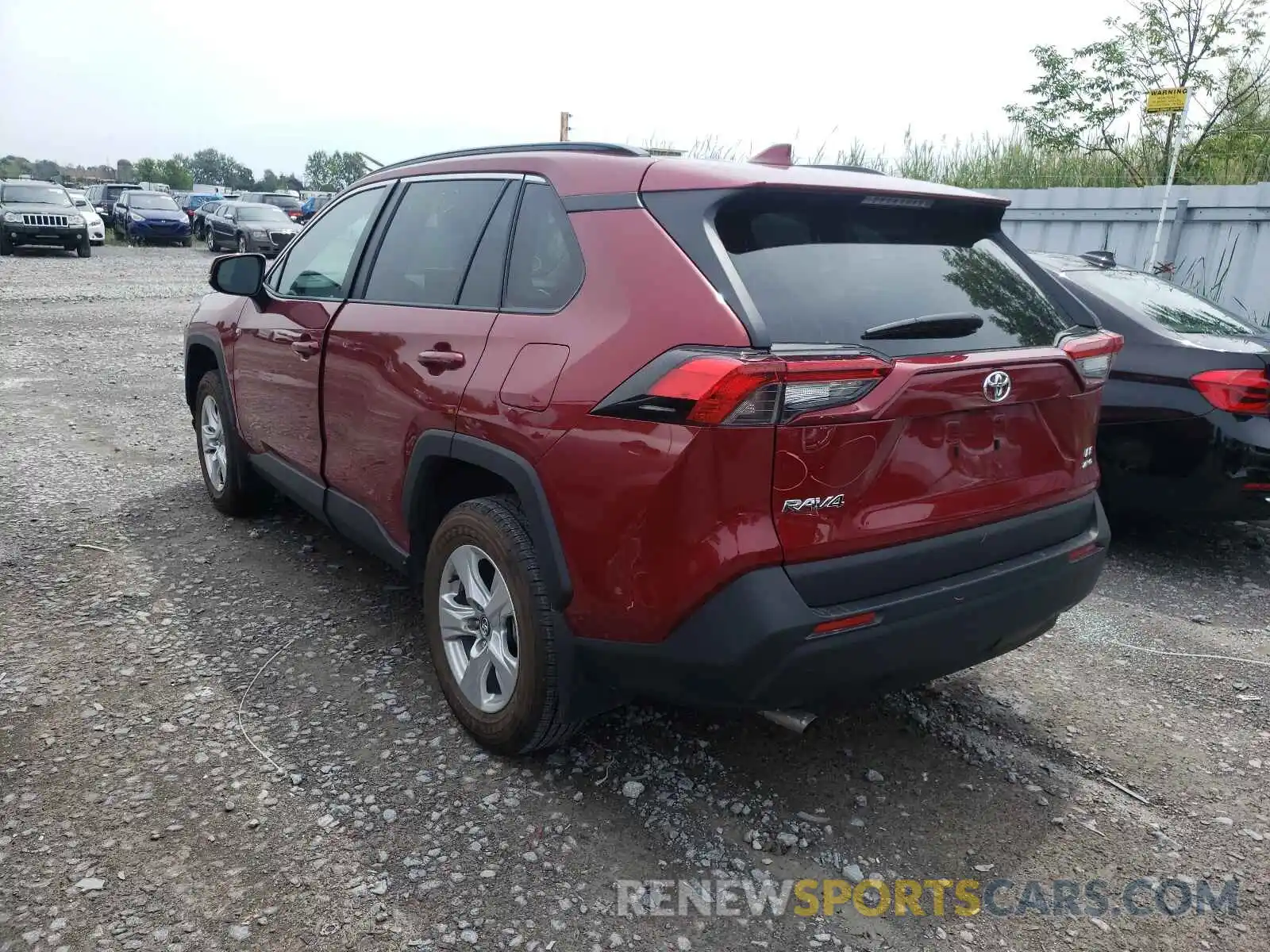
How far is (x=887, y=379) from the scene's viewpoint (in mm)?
2273

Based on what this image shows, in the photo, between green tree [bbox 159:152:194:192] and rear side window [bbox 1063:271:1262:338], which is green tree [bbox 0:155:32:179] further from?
rear side window [bbox 1063:271:1262:338]

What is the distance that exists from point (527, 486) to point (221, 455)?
322cm

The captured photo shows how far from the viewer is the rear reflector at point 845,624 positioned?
7.43 feet

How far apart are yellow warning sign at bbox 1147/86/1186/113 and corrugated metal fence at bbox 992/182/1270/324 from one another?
87 centimetres

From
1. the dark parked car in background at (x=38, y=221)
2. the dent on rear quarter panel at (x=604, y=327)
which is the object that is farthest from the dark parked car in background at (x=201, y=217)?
the dent on rear quarter panel at (x=604, y=327)

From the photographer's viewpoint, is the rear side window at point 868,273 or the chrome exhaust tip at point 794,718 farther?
the chrome exhaust tip at point 794,718

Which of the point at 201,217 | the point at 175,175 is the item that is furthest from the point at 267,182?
the point at 201,217

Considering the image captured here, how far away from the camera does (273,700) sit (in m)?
3.32

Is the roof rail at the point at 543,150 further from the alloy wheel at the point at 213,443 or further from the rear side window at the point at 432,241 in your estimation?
the alloy wheel at the point at 213,443

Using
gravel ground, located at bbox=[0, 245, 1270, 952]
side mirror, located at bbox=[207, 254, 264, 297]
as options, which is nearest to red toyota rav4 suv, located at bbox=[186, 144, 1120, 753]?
gravel ground, located at bbox=[0, 245, 1270, 952]

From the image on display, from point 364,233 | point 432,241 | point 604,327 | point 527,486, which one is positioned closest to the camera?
point 604,327

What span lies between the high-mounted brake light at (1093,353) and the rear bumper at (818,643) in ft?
1.80

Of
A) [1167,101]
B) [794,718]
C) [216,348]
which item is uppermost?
[1167,101]

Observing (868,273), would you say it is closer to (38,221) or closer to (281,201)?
(38,221)
